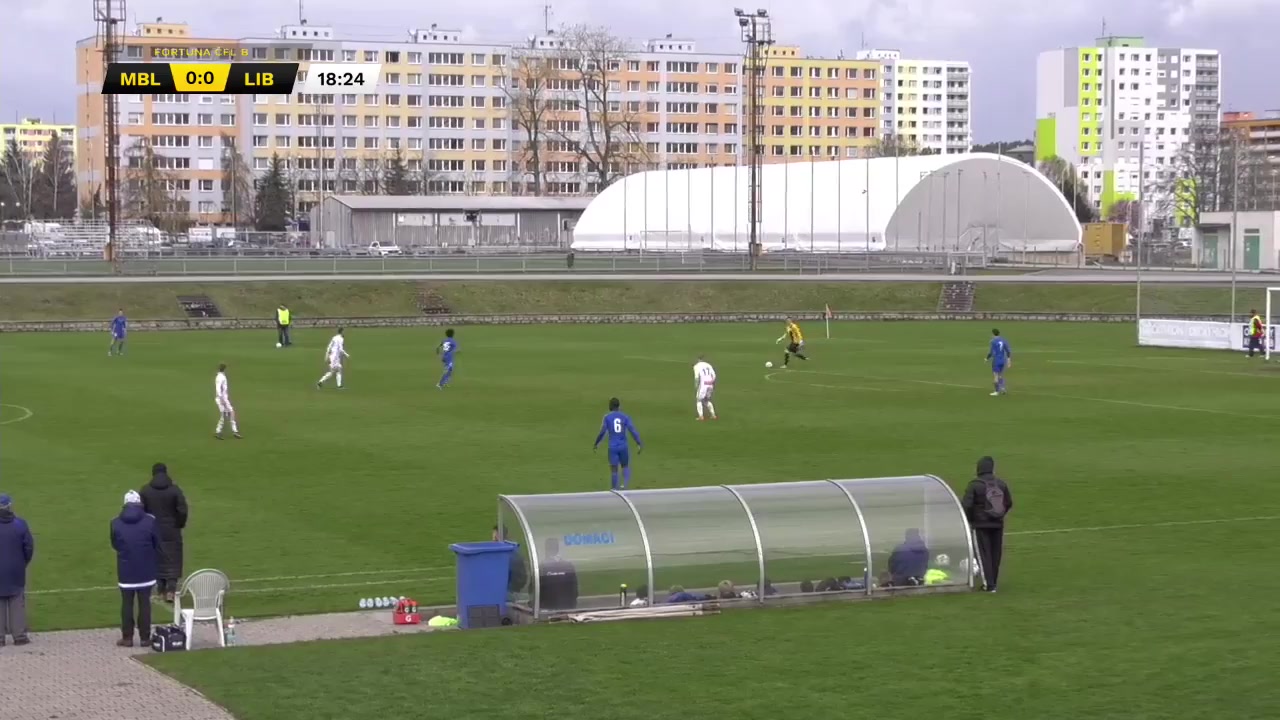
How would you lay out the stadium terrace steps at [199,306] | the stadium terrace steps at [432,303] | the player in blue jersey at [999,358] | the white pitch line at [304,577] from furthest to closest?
the stadium terrace steps at [432,303] < the stadium terrace steps at [199,306] < the player in blue jersey at [999,358] < the white pitch line at [304,577]

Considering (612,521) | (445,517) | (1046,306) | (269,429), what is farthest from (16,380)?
(1046,306)

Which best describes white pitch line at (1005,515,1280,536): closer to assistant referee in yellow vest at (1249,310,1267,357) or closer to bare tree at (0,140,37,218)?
assistant referee in yellow vest at (1249,310,1267,357)

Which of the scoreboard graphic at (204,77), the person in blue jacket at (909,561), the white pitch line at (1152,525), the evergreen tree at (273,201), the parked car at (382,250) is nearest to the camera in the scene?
the person in blue jacket at (909,561)

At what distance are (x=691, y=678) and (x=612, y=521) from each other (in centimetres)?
343

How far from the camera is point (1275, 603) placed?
60.3 ft

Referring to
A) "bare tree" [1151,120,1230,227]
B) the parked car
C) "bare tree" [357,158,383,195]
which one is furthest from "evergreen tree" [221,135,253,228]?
"bare tree" [1151,120,1230,227]

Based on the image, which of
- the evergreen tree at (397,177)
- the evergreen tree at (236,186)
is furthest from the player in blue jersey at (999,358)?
the evergreen tree at (236,186)

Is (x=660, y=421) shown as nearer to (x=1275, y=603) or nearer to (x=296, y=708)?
(x=1275, y=603)

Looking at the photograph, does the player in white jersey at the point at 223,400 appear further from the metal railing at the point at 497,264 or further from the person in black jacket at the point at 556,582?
the metal railing at the point at 497,264

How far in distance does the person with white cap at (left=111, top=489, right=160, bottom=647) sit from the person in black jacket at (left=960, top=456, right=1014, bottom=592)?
30.6ft

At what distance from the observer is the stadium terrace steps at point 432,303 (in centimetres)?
8462

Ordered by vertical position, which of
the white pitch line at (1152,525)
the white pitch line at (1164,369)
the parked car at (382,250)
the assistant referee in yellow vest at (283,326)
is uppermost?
the parked car at (382,250)

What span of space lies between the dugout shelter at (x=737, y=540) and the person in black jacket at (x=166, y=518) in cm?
412

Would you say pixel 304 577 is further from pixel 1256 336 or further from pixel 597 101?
pixel 597 101
